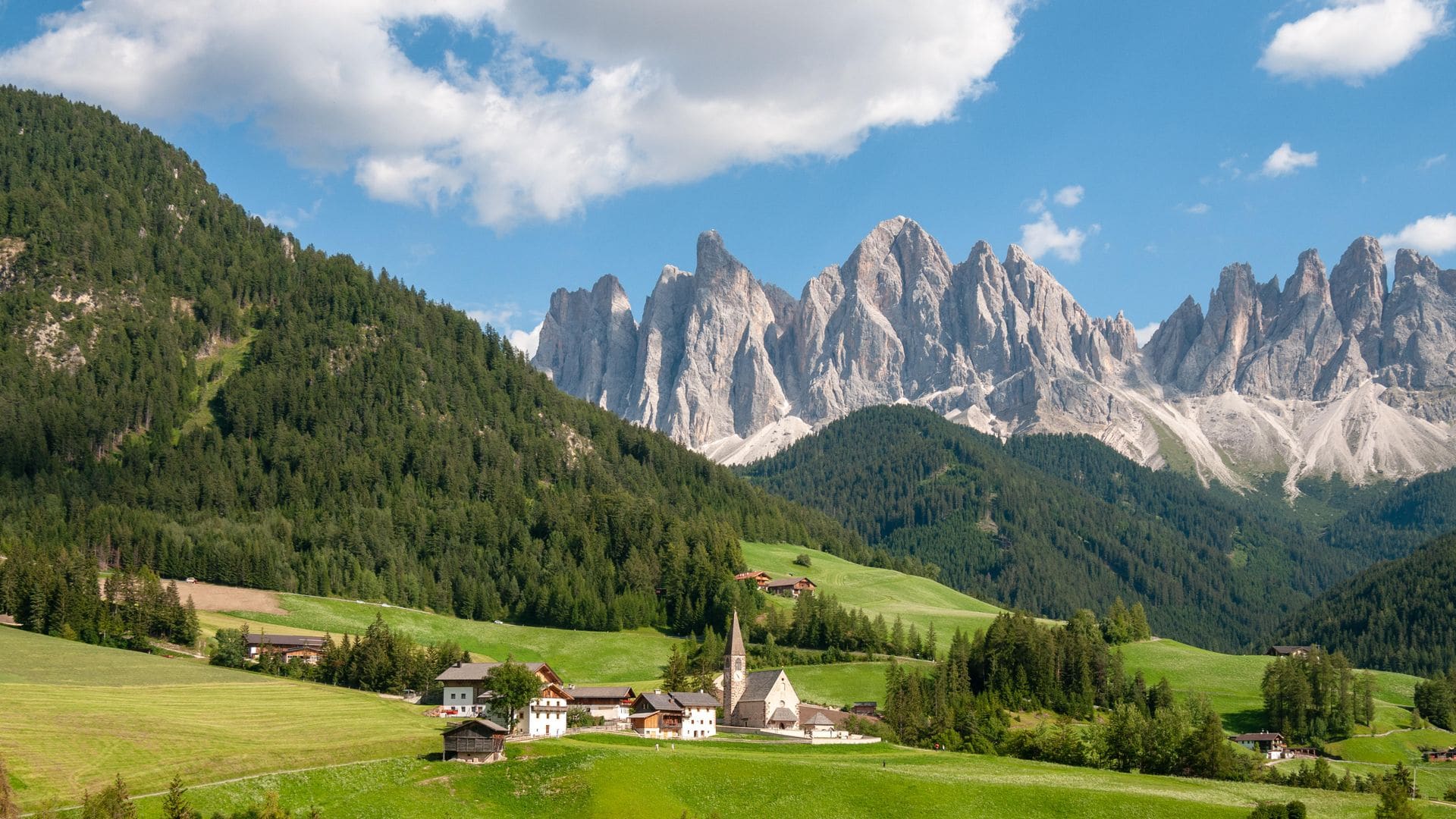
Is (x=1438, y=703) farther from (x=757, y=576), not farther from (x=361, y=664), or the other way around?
(x=361, y=664)

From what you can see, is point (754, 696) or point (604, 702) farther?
point (754, 696)

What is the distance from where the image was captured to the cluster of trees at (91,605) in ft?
391

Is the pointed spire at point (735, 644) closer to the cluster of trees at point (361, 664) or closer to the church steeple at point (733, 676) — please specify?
the church steeple at point (733, 676)

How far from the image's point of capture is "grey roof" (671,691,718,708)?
109 meters

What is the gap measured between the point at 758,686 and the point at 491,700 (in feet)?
89.1

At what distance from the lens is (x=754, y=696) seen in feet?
383

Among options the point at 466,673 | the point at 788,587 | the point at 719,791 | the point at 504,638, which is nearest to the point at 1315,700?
the point at 788,587

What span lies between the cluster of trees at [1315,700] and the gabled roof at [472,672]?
76810 mm

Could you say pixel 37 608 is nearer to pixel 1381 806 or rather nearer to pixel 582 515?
pixel 582 515

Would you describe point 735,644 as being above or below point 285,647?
above

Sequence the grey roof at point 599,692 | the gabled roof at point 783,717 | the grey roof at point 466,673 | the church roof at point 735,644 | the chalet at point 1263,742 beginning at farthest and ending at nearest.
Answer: the chalet at point 1263,742 < the church roof at point 735,644 < the gabled roof at point 783,717 < the grey roof at point 599,692 < the grey roof at point 466,673

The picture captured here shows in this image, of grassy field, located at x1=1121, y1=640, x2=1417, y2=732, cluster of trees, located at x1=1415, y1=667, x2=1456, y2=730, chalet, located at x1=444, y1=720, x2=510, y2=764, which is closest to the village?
chalet, located at x1=444, y1=720, x2=510, y2=764

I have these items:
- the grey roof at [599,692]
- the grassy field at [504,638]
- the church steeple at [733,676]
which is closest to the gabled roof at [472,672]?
the grey roof at [599,692]

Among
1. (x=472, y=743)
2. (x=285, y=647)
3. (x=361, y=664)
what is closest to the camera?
(x=472, y=743)
